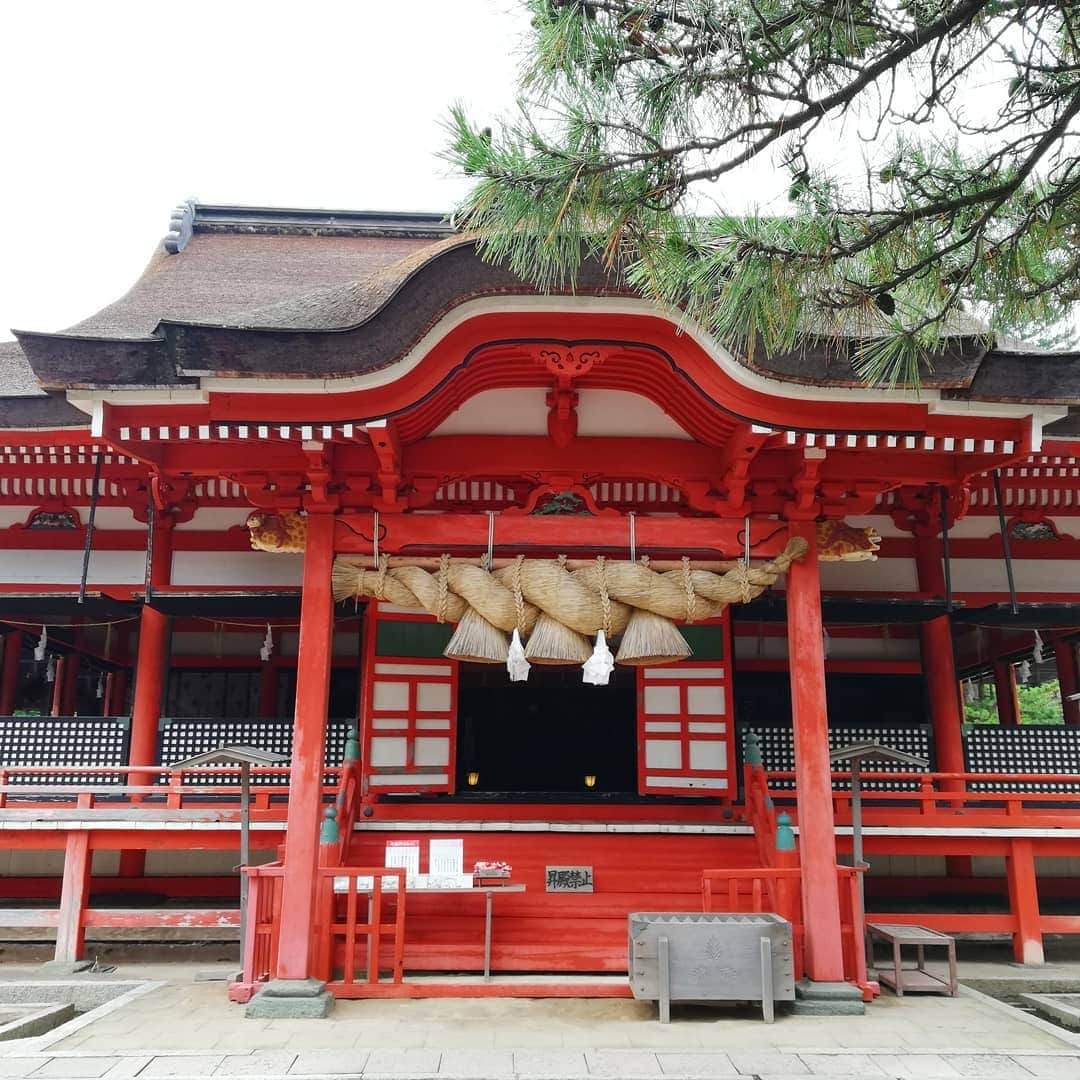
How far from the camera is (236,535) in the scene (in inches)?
401

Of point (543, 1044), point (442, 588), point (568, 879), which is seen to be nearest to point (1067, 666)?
point (568, 879)

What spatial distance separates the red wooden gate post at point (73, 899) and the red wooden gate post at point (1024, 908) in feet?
27.2

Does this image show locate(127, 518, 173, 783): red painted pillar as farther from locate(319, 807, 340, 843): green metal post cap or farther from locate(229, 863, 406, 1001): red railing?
locate(229, 863, 406, 1001): red railing

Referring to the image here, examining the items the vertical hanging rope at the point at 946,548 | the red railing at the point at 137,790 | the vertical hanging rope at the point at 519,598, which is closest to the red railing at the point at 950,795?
the vertical hanging rope at the point at 946,548

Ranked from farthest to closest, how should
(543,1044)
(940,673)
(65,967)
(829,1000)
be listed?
(940,673) → (65,967) → (829,1000) → (543,1044)

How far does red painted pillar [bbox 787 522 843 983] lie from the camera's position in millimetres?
6574

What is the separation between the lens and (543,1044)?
18.4 ft

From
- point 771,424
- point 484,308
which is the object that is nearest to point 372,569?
point 484,308

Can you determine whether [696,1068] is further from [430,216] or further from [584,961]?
[430,216]

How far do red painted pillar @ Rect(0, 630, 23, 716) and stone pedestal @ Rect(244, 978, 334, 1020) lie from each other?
7693 mm

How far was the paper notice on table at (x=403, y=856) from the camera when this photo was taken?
704 centimetres

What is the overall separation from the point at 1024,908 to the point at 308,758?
651 cm

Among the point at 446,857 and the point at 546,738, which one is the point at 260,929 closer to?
the point at 446,857

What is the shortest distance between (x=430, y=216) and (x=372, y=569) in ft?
31.8
